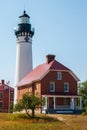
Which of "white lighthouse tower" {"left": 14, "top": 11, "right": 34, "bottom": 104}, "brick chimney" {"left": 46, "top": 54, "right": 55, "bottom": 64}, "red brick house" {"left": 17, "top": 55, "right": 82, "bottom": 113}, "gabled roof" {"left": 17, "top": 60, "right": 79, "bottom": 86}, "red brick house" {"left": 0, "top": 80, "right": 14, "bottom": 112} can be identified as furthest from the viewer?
"red brick house" {"left": 0, "top": 80, "right": 14, "bottom": 112}

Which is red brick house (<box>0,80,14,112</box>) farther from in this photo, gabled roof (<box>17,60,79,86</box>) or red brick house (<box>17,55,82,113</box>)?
red brick house (<box>17,55,82,113</box>)

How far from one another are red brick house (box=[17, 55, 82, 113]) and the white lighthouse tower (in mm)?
7892

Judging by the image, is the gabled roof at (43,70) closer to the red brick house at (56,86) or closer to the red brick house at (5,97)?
the red brick house at (56,86)

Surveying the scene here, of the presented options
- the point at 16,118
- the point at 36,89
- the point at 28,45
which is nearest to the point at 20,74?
the point at 28,45

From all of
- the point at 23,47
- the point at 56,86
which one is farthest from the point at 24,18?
the point at 56,86

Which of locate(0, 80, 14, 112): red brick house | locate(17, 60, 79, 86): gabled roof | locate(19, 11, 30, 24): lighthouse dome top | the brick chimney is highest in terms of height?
locate(19, 11, 30, 24): lighthouse dome top

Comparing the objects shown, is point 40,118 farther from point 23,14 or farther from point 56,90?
point 23,14

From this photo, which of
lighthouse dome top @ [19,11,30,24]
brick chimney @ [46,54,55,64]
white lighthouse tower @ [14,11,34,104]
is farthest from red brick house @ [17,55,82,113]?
lighthouse dome top @ [19,11,30,24]

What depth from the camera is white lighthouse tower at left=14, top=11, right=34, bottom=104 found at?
70312mm

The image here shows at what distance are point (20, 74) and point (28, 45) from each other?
541cm

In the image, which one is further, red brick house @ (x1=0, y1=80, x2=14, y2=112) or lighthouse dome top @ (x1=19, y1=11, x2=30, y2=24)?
red brick house @ (x1=0, y1=80, x2=14, y2=112)

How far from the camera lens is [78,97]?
Answer: 60.0m

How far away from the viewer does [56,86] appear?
60.0 meters

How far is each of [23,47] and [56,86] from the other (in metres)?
13.9
